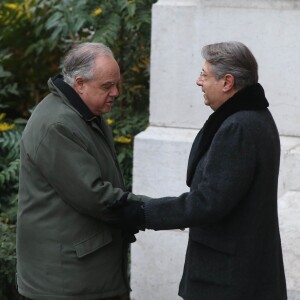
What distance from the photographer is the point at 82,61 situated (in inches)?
147

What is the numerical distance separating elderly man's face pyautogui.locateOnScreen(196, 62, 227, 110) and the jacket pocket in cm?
71

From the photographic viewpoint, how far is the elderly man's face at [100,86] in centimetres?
373

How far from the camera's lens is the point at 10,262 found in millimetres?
5371

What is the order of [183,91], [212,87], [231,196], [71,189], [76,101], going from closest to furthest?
1. [231,196]
2. [212,87]
3. [71,189]
4. [76,101]
5. [183,91]

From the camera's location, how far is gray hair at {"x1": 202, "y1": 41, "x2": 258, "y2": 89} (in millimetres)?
3471

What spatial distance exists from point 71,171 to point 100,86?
1.24ft

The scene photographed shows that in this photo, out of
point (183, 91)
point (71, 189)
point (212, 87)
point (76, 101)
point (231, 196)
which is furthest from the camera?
point (183, 91)

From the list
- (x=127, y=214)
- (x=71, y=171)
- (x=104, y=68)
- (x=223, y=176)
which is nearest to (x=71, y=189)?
(x=71, y=171)

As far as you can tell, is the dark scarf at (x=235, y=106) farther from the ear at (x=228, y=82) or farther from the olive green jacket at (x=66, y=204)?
the olive green jacket at (x=66, y=204)

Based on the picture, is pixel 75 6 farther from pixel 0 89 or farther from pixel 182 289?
pixel 182 289

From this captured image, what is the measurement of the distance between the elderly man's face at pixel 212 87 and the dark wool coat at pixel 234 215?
7cm

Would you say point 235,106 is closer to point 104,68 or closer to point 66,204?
point 104,68

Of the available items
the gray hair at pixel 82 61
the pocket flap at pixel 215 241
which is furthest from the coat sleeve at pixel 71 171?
the pocket flap at pixel 215 241

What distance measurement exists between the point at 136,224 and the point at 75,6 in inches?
108
